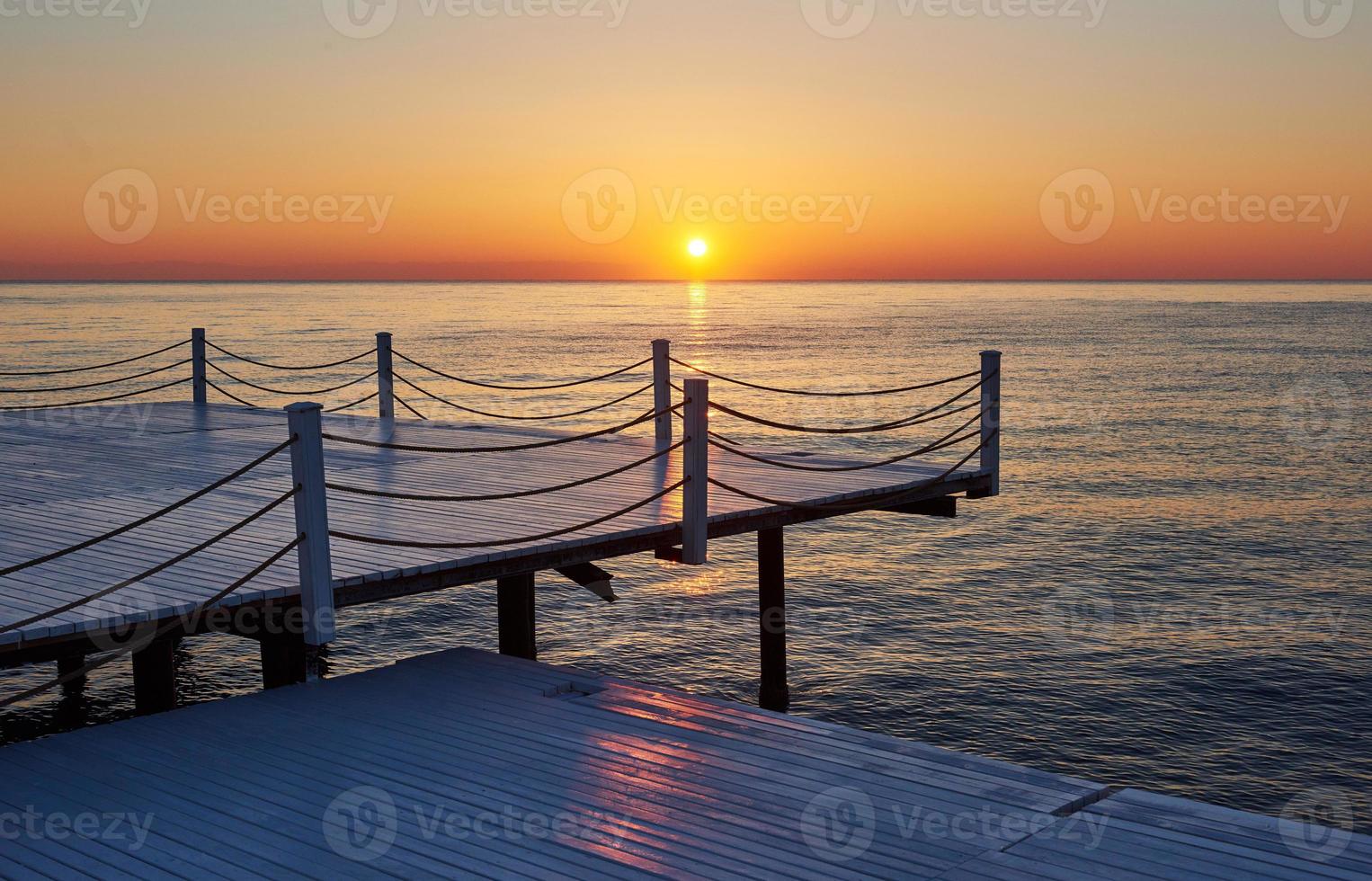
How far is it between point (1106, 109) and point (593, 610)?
3995cm

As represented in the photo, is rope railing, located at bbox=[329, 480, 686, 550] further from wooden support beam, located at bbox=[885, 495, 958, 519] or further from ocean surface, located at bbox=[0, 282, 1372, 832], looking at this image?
ocean surface, located at bbox=[0, 282, 1372, 832]

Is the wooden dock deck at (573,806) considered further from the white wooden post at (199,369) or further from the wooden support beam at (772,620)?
the white wooden post at (199,369)

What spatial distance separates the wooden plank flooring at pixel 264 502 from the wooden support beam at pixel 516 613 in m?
1.07

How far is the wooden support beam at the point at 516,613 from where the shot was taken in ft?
42.4

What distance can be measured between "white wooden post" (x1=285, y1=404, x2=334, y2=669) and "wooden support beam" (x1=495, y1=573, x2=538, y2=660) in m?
4.57

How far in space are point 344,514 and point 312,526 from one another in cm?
299

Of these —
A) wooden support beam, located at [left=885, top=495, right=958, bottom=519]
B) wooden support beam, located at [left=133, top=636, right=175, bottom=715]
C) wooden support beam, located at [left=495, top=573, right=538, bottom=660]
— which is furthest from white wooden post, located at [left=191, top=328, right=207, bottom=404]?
wooden support beam, located at [left=885, top=495, right=958, bottom=519]

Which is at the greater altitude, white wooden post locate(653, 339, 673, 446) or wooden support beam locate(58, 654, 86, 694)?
white wooden post locate(653, 339, 673, 446)

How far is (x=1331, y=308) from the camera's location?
162m

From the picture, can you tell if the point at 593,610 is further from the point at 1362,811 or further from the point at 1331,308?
the point at 1331,308

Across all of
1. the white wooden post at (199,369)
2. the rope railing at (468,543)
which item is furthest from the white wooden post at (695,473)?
the white wooden post at (199,369)

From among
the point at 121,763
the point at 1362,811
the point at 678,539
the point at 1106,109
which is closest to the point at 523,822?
the point at 121,763

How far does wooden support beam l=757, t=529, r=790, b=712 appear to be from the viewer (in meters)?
13.9

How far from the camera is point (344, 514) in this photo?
435 inches
